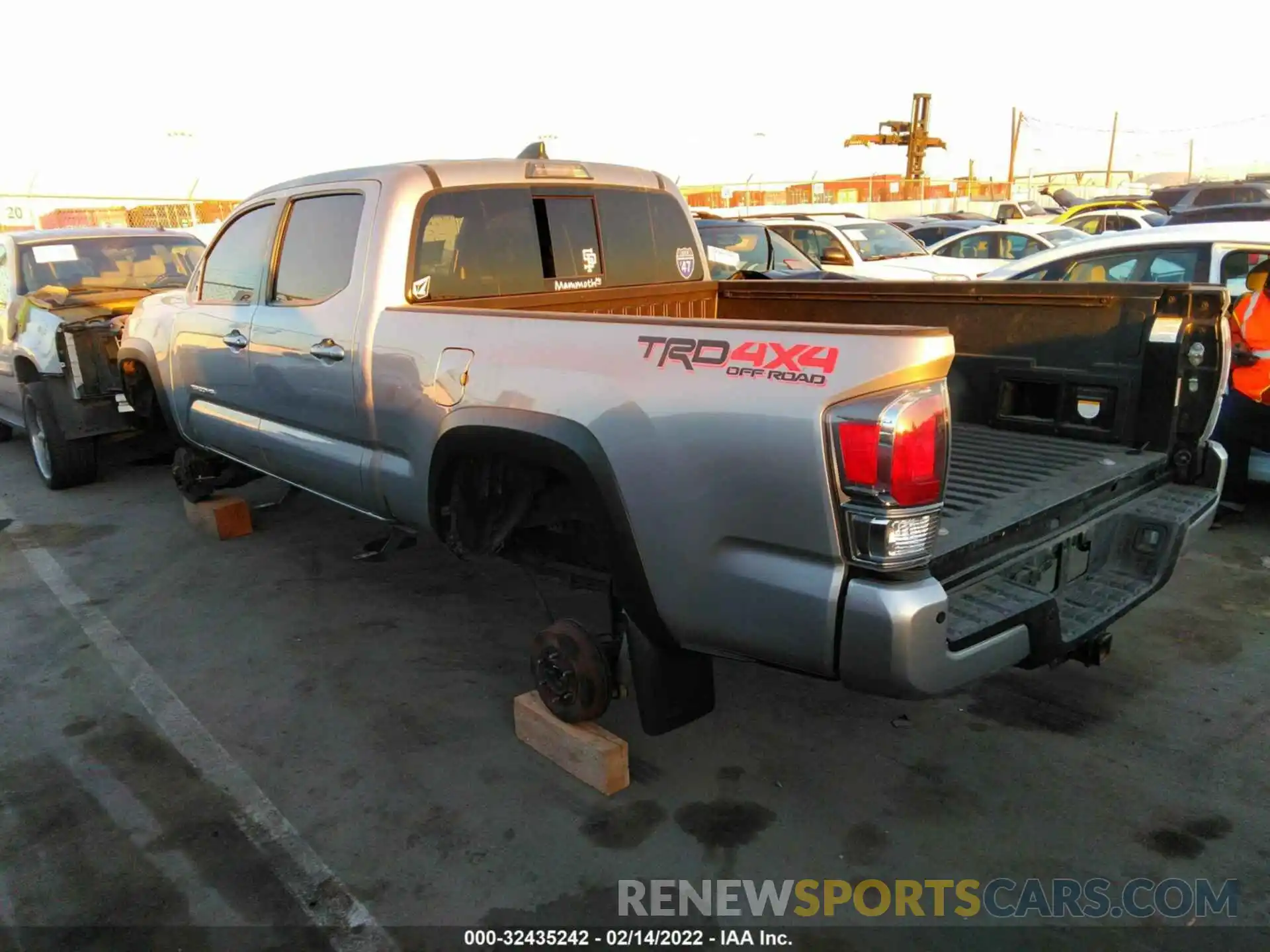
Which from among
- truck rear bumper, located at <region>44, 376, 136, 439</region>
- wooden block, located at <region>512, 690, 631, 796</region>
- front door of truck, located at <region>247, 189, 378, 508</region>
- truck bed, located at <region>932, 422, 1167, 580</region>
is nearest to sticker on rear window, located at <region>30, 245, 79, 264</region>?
truck rear bumper, located at <region>44, 376, 136, 439</region>

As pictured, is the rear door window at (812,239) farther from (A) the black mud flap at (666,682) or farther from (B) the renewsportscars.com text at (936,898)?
(B) the renewsportscars.com text at (936,898)

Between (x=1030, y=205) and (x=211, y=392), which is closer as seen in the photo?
(x=211, y=392)

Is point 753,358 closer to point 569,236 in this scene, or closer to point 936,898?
point 936,898

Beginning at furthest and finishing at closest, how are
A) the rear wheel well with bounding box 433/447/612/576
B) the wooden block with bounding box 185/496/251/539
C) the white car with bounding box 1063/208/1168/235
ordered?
1. the white car with bounding box 1063/208/1168/235
2. the wooden block with bounding box 185/496/251/539
3. the rear wheel well with bounding box 433/447/612/576

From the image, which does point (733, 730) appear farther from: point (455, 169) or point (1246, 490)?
point (1246, 490)

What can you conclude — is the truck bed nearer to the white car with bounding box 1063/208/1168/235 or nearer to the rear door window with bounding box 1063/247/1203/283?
the rear door window with bounding box 1063/247/1203/283

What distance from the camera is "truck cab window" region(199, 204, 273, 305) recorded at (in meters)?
4.54

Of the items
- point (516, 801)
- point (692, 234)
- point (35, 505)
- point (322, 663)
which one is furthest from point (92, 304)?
point (516, 801)

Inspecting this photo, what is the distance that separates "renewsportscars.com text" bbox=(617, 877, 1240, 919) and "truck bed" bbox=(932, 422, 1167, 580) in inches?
36.1

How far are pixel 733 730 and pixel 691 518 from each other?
133 centimetres

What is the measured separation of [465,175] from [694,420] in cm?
198

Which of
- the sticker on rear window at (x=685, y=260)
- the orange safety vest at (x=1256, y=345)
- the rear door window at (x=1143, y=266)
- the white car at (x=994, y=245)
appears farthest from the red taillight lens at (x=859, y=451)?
the white car at (x=994, y=245)

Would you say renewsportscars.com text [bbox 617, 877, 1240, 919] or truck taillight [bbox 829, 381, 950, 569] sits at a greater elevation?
truck taillight [bbox 829, 381, 950, 569]

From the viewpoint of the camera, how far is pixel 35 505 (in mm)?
6664
